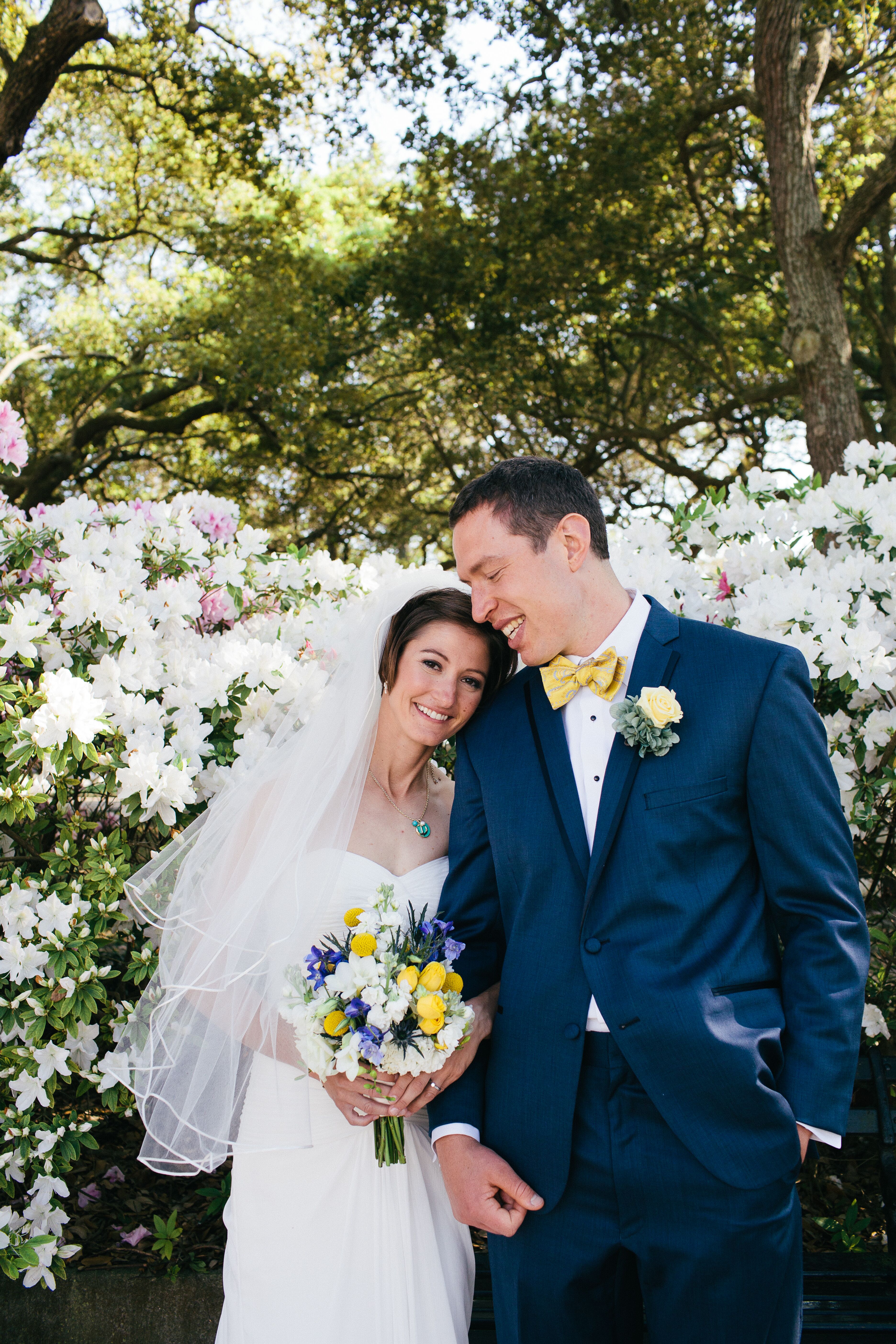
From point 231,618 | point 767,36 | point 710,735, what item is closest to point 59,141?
point 767,36

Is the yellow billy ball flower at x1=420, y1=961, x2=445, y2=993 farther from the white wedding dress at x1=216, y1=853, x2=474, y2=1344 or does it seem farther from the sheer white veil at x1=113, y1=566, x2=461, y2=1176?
the white wedding dress at x1=216, y1=853, x2=474, y2=1344

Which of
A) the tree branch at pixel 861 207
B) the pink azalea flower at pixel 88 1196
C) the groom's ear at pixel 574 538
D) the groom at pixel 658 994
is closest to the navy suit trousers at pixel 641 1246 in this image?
the groom at pixel 658 994

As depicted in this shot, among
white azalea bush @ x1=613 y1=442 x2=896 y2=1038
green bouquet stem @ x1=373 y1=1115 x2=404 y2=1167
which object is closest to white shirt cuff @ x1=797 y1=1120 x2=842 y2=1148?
green bouquet stem @ x1=373 y1=1115 x2=404 y2=1167

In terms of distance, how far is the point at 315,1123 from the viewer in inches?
102

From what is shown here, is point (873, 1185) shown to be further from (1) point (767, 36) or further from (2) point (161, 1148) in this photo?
(1) point (767, 36)

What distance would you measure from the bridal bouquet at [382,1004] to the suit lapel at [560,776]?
0.33 metres

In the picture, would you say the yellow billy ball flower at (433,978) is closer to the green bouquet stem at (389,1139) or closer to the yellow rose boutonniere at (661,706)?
the green bouquet stem at (389,1139)

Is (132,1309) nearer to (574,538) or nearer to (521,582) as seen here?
(521,582)

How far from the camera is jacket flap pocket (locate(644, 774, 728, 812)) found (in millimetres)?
2127

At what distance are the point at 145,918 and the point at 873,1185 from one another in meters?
3.19

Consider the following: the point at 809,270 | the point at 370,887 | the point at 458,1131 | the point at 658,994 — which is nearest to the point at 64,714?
the point at 370,887

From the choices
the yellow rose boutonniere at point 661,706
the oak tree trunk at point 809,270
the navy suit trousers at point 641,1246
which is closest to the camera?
the navy suit trousers at point 641,1246

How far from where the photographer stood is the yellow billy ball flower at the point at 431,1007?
6.79 ft

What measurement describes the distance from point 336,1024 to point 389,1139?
47 cm
